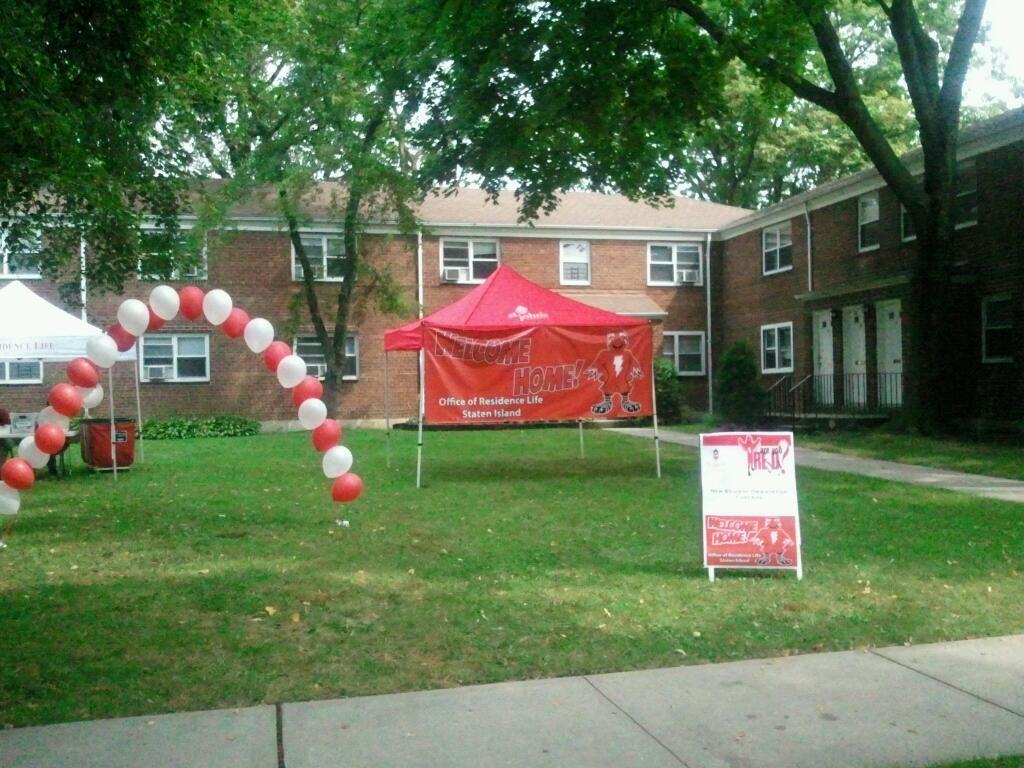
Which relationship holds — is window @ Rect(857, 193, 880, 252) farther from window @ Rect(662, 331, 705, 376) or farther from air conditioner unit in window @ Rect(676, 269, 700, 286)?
window @ Rect(662, 331, 705, 376)

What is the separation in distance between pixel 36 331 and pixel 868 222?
19256 millimetres

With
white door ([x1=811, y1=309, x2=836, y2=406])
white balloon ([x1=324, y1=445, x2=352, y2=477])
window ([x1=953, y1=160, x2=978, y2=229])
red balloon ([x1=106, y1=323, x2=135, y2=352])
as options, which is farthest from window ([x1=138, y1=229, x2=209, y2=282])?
white door ([x1=811, y1=309, x2=836, y2=406])

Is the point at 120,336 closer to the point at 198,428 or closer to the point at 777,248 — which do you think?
the point at 198,428

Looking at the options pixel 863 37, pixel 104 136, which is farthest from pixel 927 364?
pixel 863 37

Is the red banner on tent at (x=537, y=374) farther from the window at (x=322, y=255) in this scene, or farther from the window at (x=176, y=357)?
the window at (x=176, y=357)

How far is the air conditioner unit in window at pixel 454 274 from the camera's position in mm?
31984

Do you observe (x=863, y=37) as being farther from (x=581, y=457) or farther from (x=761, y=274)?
(x=581, y=457)

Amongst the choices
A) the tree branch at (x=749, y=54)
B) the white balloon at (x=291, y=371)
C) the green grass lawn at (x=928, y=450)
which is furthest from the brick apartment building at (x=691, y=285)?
the white balloon at (x=291, y=371)

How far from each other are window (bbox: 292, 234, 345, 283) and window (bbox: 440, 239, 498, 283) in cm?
320

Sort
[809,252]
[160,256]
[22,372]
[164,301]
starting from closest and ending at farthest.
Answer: [164,301]
[160,256]
[809,252]
[22,372]

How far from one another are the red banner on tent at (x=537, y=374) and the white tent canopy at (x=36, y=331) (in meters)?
5.56

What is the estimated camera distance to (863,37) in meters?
39.8

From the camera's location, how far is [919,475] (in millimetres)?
15383

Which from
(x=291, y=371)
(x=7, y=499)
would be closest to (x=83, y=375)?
(x=7, y=499)
